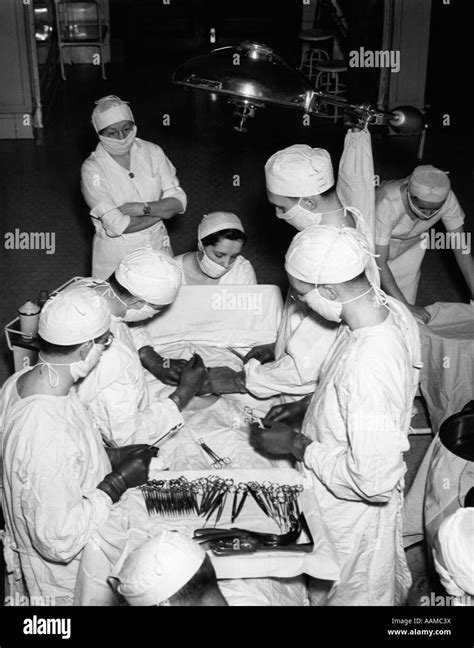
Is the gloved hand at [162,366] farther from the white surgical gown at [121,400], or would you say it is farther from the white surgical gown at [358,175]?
the white surgical gown at [358,175]

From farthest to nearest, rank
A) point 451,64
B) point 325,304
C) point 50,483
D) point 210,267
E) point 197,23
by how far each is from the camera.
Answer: point 197,23 < point 451,64 < point 210,267 < point 325,304 < point 50,483

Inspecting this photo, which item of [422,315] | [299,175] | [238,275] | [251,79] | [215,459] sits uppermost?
[251,79]

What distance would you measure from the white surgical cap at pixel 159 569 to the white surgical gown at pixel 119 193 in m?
2.49

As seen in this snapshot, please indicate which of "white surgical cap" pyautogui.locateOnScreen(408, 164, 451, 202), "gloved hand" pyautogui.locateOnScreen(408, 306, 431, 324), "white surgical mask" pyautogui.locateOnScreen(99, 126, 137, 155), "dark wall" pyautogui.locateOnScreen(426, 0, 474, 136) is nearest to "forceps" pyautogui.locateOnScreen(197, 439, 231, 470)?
"gloved hand" pyautogui.locateOnScreen(408, 306, 431, 324)

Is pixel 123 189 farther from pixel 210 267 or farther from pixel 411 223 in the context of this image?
pixel 411 223

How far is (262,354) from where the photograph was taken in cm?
345

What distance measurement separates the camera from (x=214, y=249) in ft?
12.0

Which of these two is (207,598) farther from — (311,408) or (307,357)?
(307,357)

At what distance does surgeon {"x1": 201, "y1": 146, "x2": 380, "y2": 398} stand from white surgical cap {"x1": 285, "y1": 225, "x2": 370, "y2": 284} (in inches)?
24.0

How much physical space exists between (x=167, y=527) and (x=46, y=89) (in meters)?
7.89

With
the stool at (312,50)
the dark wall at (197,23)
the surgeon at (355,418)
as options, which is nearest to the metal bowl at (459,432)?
the surgeon at (355,418)

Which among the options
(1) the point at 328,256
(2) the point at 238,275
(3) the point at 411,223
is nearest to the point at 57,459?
(1) the point at 328,256

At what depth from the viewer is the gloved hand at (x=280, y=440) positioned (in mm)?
2617

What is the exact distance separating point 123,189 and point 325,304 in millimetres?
2193
